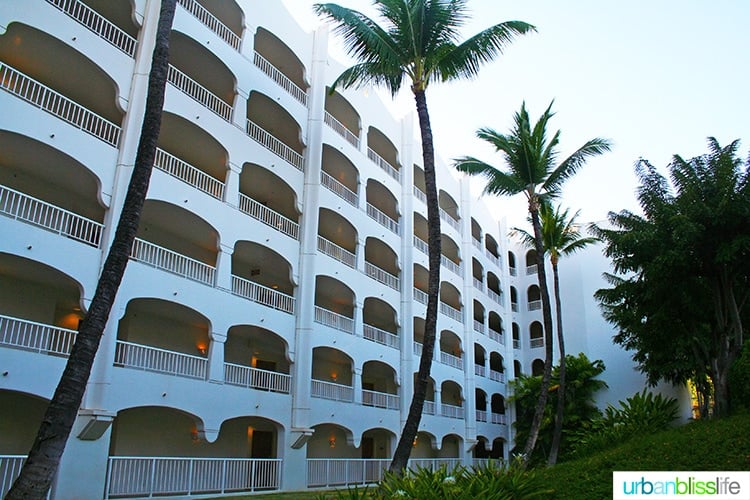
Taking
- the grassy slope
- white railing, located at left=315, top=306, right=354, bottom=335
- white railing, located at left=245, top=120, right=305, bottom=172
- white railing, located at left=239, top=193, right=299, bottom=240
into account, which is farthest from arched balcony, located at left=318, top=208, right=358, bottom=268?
the grassy slope

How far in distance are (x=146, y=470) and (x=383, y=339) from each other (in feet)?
43.4

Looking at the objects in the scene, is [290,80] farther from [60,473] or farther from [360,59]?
[60,473]

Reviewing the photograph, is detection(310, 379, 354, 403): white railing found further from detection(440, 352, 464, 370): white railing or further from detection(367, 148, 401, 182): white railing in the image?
detection(367, 148, 401, 182): white railing

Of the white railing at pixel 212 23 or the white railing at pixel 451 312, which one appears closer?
the white railing at pixel 212 23

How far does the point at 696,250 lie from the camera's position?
50.2 feet

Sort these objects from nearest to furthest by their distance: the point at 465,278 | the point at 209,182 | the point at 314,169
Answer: the point at 209,182
the point at 314,169
the point at 465,278

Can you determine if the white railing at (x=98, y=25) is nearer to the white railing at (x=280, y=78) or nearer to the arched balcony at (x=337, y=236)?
the white railing at (x=280, y=78)

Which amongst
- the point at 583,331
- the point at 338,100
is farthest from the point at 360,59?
the point at 583,331

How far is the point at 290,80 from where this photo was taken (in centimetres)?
2444


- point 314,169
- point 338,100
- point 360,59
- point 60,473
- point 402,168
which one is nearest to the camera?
point 60,473

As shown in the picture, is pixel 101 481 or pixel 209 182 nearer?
pixel 101 481

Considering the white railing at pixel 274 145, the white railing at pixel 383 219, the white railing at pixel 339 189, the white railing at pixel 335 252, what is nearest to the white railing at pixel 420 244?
the white railing at pixel 383 219

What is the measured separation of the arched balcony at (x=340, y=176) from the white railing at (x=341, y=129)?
941 mm

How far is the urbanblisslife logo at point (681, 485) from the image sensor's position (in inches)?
387
